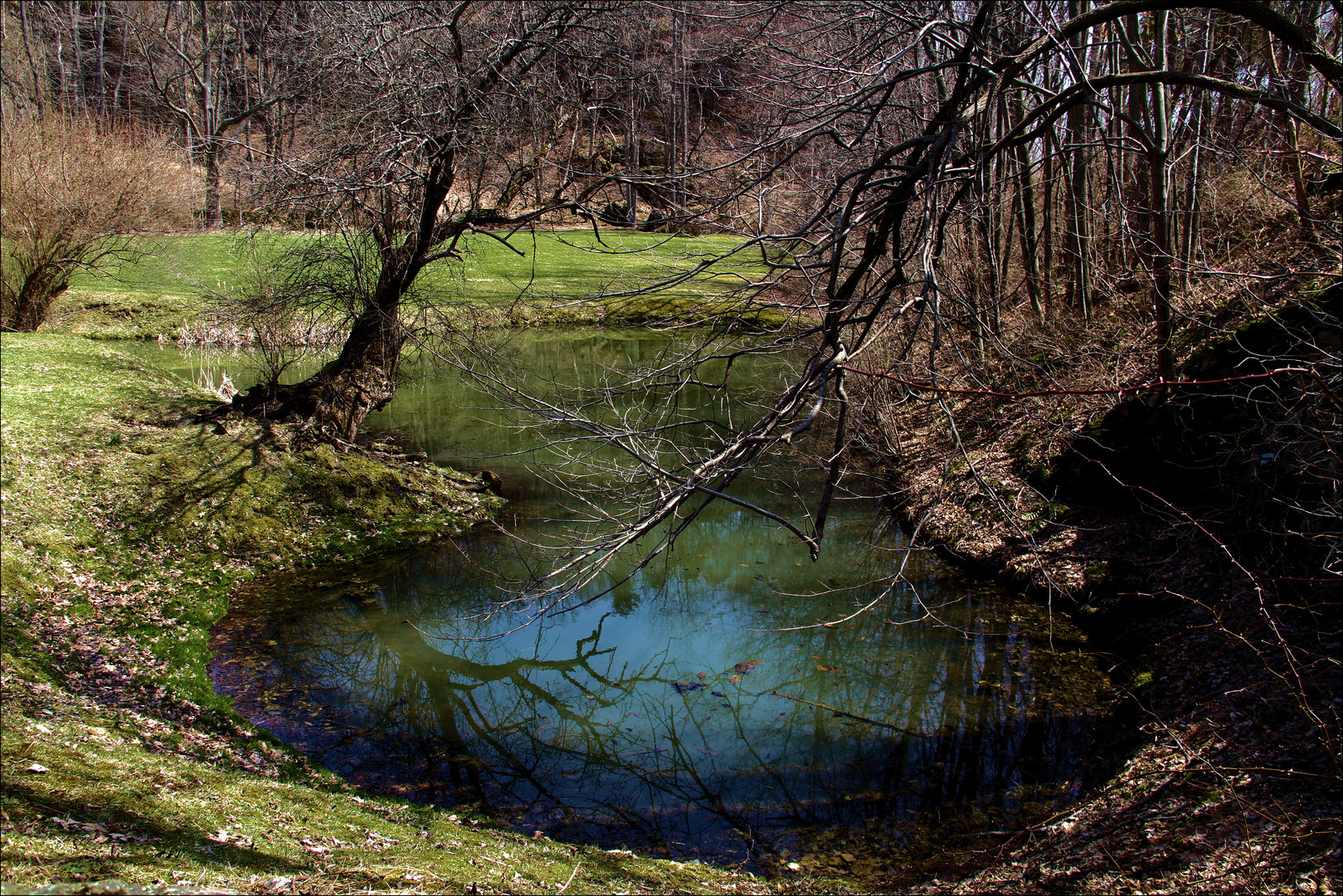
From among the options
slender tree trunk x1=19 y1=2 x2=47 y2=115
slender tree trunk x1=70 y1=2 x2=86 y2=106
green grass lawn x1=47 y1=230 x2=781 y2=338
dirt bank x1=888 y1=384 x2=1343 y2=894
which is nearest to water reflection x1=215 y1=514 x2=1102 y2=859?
dirt bank x1=888 y1=384 x2=1343 y2=894

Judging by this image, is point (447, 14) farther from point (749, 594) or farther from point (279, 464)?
point (749, 594)

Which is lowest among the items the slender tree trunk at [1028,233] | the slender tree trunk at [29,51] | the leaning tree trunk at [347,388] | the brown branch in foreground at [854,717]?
the brown branch in foreground at [854,717]

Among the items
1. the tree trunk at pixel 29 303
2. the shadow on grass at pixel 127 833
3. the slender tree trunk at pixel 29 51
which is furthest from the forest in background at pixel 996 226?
the slender tree trunk at pixel 29 51

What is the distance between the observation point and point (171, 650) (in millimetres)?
7379

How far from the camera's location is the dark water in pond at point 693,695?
596 cm

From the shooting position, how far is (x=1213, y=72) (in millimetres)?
10344

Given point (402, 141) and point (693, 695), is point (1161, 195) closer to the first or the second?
point (693, 695)

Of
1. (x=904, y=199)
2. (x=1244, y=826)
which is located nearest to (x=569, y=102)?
(x=904, y=199)

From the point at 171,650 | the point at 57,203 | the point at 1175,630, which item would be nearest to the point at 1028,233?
the point at 1175,630

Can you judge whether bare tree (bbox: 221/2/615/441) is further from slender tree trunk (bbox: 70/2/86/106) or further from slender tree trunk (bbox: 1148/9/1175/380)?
slender tree trunk (bbox: 70/2/86/106)

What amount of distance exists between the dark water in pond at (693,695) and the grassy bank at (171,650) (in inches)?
20.4

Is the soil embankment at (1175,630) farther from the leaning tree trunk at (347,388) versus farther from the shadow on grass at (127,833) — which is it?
the leaning tree trunk at (347,388)

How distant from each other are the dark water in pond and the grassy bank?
52cm

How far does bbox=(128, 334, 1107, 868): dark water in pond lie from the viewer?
5961 millimetres
